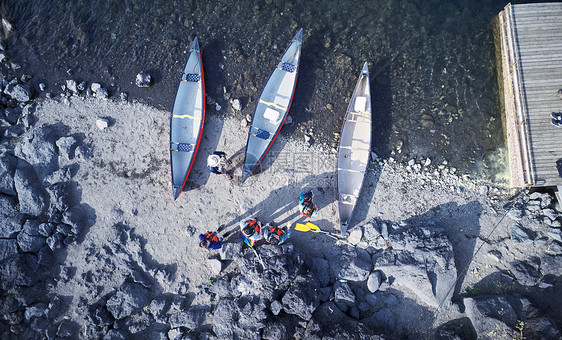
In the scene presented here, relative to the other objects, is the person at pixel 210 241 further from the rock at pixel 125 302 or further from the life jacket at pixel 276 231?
the rock at pixel 125 302

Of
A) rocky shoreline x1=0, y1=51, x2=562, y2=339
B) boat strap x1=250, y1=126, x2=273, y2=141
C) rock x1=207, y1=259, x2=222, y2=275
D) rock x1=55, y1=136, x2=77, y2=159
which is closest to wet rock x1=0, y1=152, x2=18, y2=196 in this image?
rocky shoreline x1=0, y1=51, x2=562, y2=339

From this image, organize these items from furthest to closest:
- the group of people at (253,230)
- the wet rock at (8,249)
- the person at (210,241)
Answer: the wet rock at (8,249), the group of people at (253,230), the person at (210,241)

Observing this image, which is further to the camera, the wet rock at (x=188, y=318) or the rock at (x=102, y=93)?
the rock at (x=102, y=93)

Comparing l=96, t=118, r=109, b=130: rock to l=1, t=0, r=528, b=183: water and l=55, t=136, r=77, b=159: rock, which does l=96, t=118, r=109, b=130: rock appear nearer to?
l=55, t=136, r=77, b=159: rock

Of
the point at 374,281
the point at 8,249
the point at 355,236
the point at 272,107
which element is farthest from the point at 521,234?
the point at 8,249

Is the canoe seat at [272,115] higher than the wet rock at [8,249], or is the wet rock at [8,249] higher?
the canoe seat at [272,115]

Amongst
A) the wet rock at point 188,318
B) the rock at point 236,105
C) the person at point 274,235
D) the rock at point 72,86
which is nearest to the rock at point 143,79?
the rock at point 72,86

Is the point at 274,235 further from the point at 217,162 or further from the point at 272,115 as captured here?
the point at 272,115
